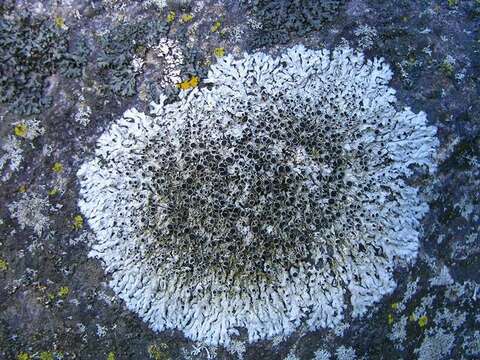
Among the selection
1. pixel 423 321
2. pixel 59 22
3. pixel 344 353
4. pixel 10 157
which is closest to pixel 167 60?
pixel 59 22

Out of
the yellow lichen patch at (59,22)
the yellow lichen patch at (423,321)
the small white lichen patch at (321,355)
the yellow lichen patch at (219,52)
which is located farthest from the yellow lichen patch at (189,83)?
the yellow lichen patch at (423,321)

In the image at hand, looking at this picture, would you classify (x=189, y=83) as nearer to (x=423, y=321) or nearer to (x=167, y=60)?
(x=167, y=60)

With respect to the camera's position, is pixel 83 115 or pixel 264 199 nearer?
pixel 264 199

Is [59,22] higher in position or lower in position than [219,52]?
higher

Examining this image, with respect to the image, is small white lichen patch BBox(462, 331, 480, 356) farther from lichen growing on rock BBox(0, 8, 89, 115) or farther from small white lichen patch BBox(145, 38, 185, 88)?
lichen growing on rock BBox(0, 8, 89, 115)

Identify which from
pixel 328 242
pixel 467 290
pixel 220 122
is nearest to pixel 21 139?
pixel 220 122

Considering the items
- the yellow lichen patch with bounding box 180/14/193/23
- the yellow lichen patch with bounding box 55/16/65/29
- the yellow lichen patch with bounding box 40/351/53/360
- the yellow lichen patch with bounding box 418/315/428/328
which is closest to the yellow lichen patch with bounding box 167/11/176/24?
the yellow lichen patch with bounding box 180/14/193/23

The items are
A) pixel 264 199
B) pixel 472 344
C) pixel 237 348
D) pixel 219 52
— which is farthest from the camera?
pixel 472 344
